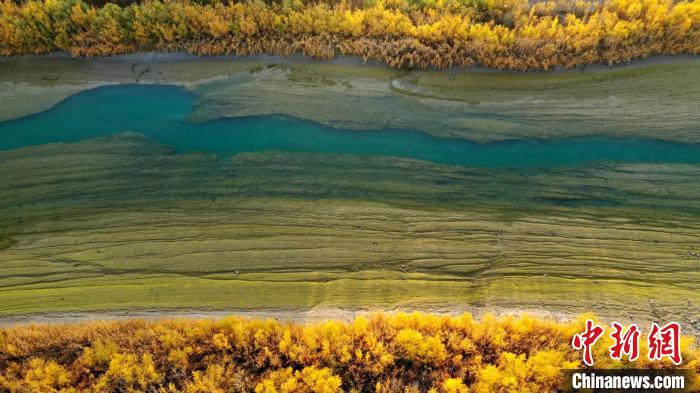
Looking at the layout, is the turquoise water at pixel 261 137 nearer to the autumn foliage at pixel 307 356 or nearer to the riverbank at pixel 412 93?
the riverbank at pixel 412 93

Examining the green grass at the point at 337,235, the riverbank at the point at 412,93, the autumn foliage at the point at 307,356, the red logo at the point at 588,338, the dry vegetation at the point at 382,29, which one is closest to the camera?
the autumn foliage at the point at 307,356

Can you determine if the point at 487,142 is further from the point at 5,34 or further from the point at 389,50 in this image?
the point at 5,34

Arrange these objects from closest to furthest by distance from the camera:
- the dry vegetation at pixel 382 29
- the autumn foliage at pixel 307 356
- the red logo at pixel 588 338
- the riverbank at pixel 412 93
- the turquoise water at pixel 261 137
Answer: the autumn foliage at pixel 307 356 < the red logo at pixel 588 338 < the turquoise water at pixel 261 137 < the riverbank at pixel 412 93 < the dry vegetation at pixel 382 29

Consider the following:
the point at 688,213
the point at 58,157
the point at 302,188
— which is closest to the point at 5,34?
the point at 58,157

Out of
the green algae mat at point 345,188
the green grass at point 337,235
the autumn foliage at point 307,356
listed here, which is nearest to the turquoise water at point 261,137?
the green algae mat at point 345,188

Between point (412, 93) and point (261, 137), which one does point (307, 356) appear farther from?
point (412, 93)

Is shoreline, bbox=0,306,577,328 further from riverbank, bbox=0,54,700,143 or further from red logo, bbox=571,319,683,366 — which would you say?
riverbank, bbox=0,54,700,143

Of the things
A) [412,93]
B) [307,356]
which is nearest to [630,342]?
[307,356]
